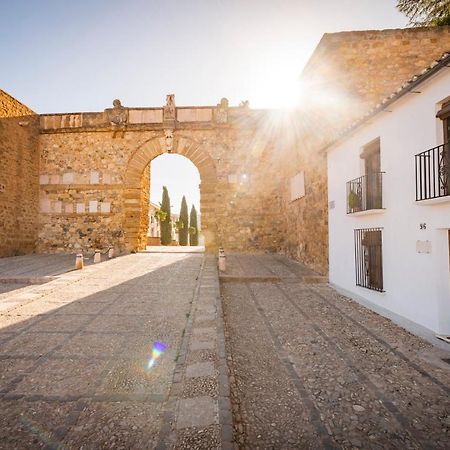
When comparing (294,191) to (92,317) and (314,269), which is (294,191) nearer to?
(314,269)

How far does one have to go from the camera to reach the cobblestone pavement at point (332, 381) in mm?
2258

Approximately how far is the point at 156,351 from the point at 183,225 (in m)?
26.3

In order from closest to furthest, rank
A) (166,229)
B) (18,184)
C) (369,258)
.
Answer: (369,258) → (18,184) → (166,229)

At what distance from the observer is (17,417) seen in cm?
226

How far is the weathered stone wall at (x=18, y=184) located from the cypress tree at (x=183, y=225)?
16.4m

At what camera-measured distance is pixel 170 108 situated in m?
13.2

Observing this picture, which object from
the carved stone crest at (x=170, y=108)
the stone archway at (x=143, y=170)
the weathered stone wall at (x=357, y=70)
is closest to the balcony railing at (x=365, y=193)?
the weathered stone wall at (x=357, y=70)

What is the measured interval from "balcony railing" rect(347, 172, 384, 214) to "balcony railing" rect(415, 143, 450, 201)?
1.09m

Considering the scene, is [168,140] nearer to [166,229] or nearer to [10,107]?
[10,107]

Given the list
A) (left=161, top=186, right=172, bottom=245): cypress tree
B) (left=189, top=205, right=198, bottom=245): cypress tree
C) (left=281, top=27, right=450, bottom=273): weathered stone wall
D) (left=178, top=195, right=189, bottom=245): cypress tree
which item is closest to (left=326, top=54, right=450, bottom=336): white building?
(left=281, top=27, right=450, bottom=273): weathered stone wall

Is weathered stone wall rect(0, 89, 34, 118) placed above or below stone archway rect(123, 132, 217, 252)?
above

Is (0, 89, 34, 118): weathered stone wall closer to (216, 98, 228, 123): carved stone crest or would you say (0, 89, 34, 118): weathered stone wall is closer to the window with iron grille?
(216, 98, 228, 123): carved stone crest

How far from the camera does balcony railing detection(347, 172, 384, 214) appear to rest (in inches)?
223

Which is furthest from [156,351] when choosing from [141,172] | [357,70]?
[141,172]
